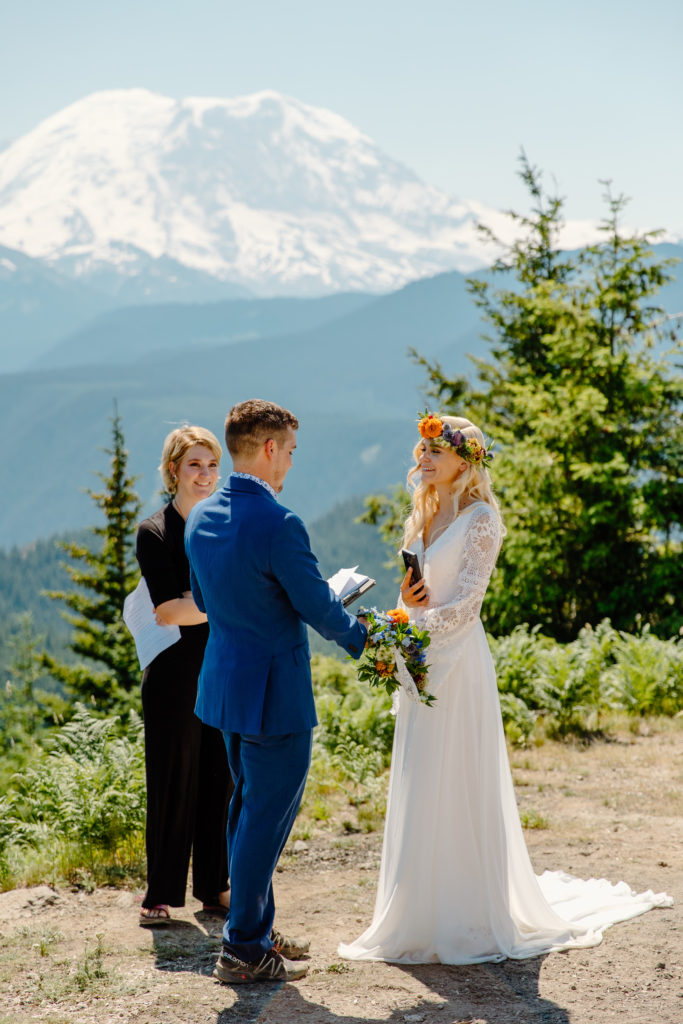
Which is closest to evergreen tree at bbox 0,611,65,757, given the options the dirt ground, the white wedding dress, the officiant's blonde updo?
the dirt ground

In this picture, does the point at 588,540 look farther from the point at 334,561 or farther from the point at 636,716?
the point at 334,561

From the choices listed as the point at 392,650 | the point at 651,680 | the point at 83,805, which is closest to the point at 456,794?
the point at 392,650

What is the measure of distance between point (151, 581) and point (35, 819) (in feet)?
8.56

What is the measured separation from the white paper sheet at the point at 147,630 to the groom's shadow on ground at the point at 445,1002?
1.54 metres

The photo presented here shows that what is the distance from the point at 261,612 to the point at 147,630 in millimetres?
1195

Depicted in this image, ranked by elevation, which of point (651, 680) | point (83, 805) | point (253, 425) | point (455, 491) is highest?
point (253, 425)

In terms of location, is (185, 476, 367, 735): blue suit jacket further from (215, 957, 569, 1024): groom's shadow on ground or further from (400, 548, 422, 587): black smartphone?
(215, 957, 569, 1024): groom's shadow on ground

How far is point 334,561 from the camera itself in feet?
539

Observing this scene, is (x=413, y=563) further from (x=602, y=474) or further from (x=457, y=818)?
(x=602, y=474)

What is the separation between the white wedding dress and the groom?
572mm

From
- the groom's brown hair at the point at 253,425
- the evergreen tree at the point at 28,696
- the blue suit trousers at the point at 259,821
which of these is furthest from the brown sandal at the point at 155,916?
the evergreen tree at the point at 28,696

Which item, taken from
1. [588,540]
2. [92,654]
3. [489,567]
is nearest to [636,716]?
[489,567]

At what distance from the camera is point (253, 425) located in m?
3.71

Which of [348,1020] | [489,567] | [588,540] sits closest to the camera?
[348,1020]
